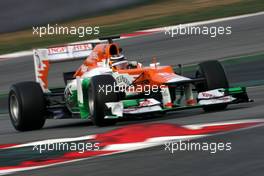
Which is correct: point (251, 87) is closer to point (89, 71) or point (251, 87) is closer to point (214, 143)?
point (89, 71)

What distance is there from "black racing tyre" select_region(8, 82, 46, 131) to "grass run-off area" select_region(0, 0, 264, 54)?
29.6 feet

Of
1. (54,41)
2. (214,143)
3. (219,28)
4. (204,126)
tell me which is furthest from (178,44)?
(214,143)

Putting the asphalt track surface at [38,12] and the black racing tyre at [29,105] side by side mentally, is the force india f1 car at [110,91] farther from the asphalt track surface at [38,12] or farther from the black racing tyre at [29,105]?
the asphalt track surface at [38,12]

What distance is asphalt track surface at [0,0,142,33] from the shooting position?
21094 mm

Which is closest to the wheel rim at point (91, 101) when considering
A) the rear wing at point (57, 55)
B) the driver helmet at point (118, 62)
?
the driver helmet at point (118, 62)

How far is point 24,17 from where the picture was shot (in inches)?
849

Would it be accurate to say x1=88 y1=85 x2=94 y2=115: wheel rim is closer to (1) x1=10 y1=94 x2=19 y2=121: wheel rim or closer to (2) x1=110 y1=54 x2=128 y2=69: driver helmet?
(2) x1=110 y1=54 x2=128 y2=69: driver helmet

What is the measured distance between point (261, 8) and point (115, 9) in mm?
4288

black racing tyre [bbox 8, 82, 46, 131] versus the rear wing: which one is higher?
the rear wing

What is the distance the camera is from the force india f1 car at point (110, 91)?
32.7 feet

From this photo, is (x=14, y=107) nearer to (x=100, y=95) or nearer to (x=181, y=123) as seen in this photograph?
(x=100, y=95)

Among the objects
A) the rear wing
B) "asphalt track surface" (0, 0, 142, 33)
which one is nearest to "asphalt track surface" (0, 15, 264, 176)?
the rear wing

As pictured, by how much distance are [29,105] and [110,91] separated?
181 cm

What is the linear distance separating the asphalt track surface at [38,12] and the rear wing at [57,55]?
351 inches
